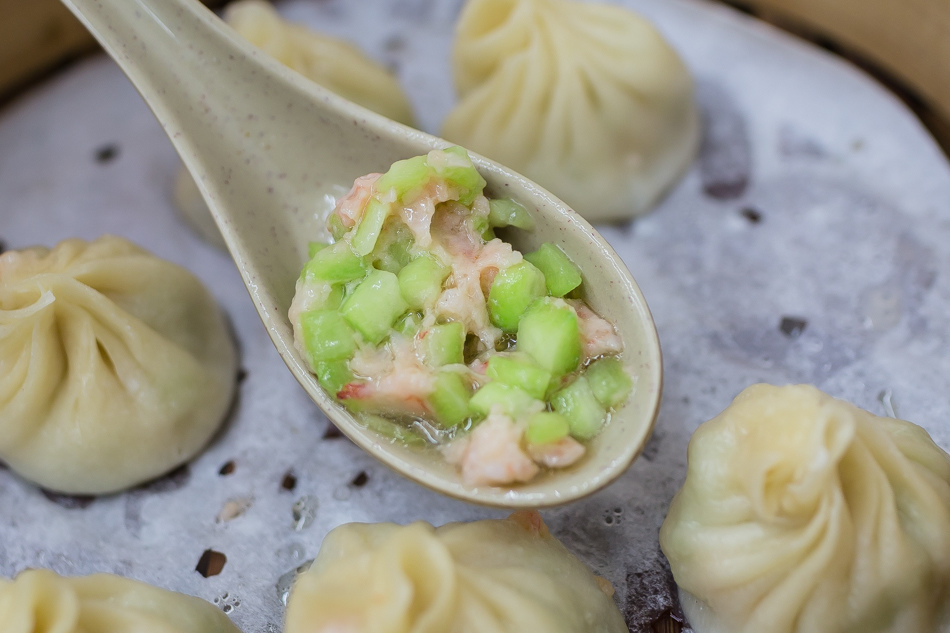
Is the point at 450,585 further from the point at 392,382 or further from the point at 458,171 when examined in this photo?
the point at 458,171

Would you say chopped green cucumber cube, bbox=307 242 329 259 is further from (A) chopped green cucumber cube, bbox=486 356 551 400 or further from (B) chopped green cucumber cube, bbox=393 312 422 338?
(A) chopped green cucumber cube, bbox=486 356 551 400

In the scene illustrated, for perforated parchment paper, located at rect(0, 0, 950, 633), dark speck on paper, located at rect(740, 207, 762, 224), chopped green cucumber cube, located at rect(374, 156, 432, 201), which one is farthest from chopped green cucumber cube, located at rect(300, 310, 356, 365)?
dark speck on paper, located at rect(740, 207, 762, 224)

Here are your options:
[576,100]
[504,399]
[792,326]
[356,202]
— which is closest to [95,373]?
[356,202]

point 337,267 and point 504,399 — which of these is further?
point 337,267

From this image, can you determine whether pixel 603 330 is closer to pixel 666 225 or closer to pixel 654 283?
pixel 654 283

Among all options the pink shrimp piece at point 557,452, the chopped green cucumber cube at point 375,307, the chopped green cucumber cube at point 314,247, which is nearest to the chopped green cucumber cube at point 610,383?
the pink shrimp piece at point 557,452

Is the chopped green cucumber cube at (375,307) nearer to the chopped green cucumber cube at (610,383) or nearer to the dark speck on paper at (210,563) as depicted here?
the chopped green cucumber cube at (610,383)

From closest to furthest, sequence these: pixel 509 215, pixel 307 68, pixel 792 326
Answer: pixel 509 215
pixel 792 326
pixel 307 68
